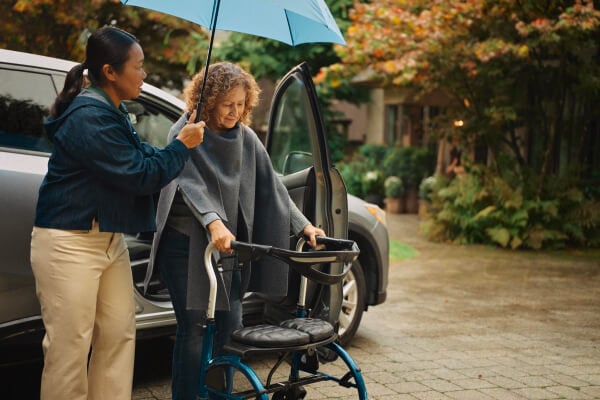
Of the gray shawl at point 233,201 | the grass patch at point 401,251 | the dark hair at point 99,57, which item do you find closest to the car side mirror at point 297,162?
the gray shawl at point 233,201

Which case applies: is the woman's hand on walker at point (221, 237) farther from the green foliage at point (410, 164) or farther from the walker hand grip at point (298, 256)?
the green foliage at point (410, 164)

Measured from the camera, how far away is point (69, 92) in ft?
11.2

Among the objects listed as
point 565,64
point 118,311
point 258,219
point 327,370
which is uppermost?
point 565,64

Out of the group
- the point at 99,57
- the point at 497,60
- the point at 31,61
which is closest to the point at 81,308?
the point at 99,57

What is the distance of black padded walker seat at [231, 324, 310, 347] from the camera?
329cm

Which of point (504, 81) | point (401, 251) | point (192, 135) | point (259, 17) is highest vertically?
point (504, 81)

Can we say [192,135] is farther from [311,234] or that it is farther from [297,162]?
[297,162]

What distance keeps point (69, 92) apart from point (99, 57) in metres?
0.20

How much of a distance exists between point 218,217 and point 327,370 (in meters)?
2.33

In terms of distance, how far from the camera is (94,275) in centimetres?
341

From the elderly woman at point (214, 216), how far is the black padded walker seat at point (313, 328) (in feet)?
1.08

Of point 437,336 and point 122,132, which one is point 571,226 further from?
point 122,132

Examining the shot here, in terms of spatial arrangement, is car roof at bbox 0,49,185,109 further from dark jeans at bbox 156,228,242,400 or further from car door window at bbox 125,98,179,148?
dark jeans at bbox 156,228,242,400

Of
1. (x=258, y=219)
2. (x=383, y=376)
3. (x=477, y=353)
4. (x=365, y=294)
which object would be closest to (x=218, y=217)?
(x=258, y=219)
